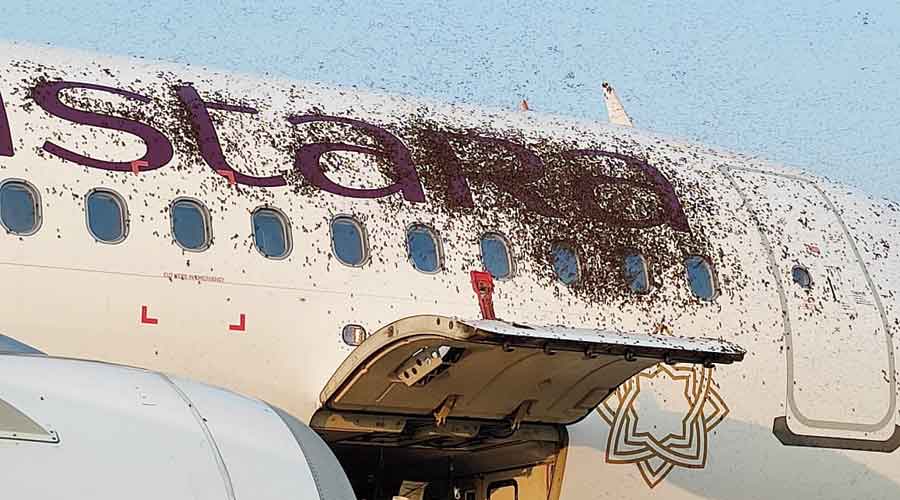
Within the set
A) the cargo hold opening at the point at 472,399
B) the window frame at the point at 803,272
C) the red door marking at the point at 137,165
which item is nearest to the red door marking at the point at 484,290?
the cargo hold opening at the point at 472,399

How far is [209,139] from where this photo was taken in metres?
8.32

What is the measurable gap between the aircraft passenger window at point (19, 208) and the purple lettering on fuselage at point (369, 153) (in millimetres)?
1622

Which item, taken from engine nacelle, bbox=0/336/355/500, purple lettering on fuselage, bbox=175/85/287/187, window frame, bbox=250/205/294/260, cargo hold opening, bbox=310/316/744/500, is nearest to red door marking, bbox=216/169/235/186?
purple lettering on fuselage, bbox=175/85/287/187

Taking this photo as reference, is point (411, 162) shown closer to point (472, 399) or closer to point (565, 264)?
point (565, 264)

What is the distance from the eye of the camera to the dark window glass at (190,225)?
25.8ft

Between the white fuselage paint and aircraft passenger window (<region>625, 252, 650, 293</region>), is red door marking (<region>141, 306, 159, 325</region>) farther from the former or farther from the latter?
aircraft passenger window (<region>625, 252, 650, 293</region>)

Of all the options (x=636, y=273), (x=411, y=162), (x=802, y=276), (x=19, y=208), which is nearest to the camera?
(x=19, y=208)

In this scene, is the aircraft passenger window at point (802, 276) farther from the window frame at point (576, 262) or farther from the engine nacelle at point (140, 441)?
the engine nacelle at point (140, 441)

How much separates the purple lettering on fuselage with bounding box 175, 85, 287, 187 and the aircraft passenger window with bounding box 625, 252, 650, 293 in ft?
7.76

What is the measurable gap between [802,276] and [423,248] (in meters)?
2.96

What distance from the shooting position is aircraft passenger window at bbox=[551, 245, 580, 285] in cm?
908

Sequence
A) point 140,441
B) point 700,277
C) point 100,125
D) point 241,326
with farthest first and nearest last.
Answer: point 700,277 → point 100,125 → point 241,326 → point 140,441

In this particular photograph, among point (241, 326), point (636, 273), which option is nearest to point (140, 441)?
point (241, 326)

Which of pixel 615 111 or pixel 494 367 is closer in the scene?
pixel 494 367
